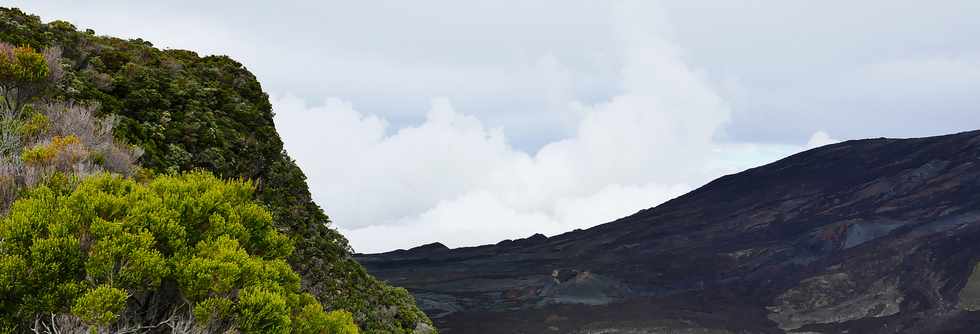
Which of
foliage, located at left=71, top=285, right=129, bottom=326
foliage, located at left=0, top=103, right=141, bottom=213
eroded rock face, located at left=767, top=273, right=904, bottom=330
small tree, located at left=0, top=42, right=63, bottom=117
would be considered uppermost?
small tree, located at left=0, top=42, right=63, bottom=117


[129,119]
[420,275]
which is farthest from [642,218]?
[129,119]

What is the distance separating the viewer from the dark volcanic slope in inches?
2766

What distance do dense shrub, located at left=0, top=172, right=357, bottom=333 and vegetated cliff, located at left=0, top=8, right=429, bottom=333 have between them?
7.21m

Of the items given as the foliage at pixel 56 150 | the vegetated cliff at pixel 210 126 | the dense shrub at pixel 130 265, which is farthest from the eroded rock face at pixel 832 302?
the dense shrub at pixel 130 265

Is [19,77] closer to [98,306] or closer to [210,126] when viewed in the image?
[210,126]

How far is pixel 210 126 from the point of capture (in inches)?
769

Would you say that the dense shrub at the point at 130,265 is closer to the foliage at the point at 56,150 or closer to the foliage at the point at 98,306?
the foliage at the point at 98,306

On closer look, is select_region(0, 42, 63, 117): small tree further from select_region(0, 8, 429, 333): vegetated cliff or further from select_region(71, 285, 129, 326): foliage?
select_region(71, 285, 129, 326): foliage

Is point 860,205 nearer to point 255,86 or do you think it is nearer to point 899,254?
point 899,254

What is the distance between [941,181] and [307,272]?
117772mm

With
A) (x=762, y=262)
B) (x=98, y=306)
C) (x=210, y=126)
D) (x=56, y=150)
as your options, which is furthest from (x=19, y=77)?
(x=762, y=262)

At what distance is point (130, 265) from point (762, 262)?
319 feet

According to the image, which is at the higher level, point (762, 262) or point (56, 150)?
point (56, 150)

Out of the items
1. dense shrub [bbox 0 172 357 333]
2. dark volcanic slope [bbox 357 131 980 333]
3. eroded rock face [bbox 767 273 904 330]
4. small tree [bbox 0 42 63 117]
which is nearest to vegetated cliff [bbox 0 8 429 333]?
small tree [bbox 0 42 63 117]
